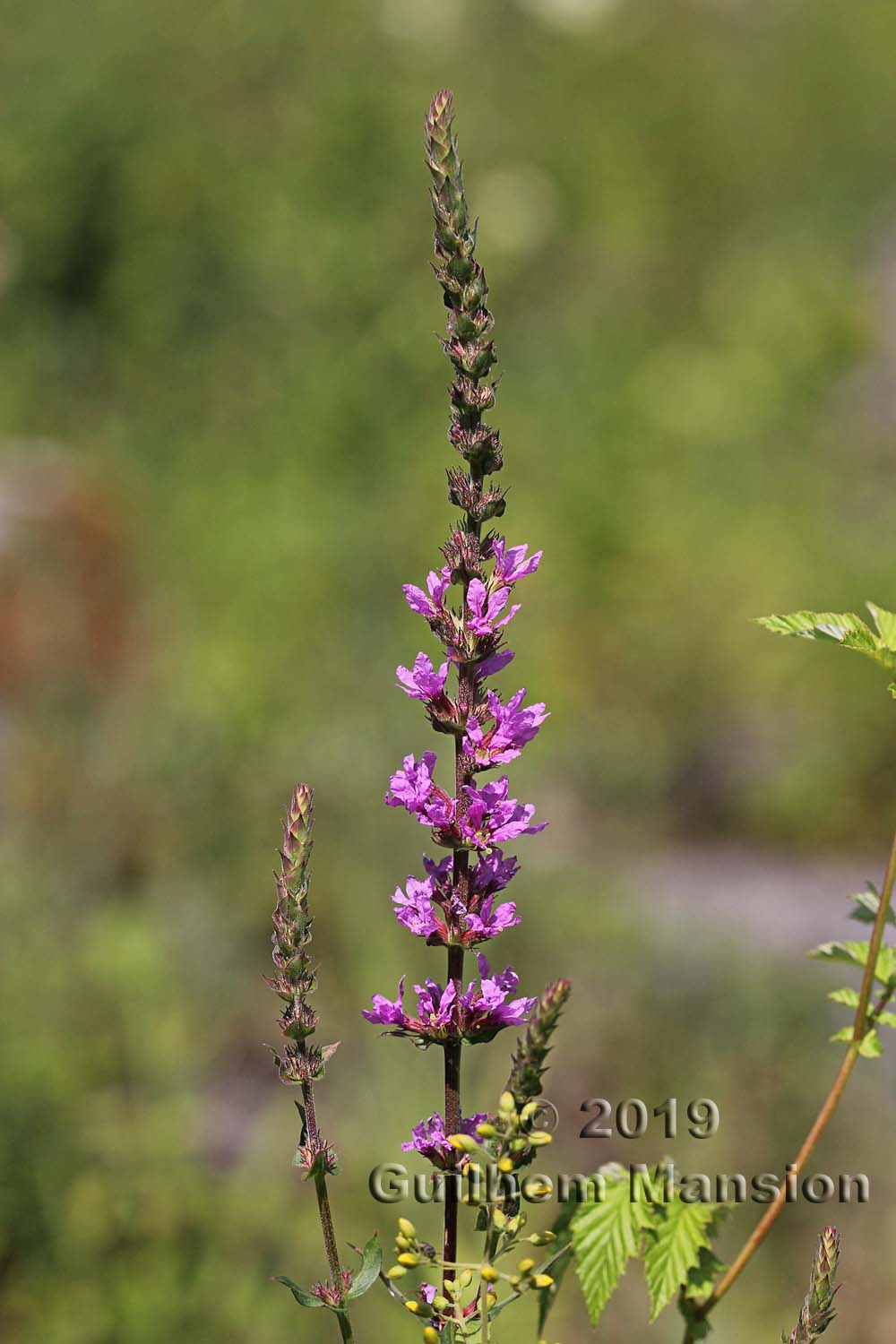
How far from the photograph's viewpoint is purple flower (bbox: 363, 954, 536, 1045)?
3.78ft

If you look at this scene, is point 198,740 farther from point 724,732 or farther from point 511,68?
point 511,68

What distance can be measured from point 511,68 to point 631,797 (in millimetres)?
8829

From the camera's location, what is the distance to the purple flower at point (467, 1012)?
115 centimetres

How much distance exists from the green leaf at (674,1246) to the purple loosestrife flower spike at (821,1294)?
255mm

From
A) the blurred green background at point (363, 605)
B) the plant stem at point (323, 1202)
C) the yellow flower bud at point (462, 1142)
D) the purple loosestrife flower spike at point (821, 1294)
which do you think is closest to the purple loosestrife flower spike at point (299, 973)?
the plant stem at point (323, 1202)

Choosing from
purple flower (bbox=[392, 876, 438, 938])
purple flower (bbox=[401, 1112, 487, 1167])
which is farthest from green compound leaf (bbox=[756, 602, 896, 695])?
purple flower (bbox=[401, 1112, 487, 1167])

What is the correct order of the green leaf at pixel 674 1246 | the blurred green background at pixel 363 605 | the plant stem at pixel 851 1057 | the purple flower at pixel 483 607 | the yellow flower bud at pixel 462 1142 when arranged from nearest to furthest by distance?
the yellow flower bud at pixel 462 1142 < the purple flower at pixel 483 607 < the plant stem at pixel 851 1057 < the green leaf at pixel 674 1246 < the blurred green background at pixel 363 605

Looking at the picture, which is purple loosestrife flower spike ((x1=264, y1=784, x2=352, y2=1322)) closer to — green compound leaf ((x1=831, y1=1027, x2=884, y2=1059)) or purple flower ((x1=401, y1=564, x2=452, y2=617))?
purple flower ((x1=401, y1=564, x2=452, y2=617))

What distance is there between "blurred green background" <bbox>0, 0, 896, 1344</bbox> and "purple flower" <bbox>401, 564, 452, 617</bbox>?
7.72 ft

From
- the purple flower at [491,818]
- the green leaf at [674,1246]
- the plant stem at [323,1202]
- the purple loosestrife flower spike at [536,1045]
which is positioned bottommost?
the green leaf at [674,1246]

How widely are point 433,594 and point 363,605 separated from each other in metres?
4.38

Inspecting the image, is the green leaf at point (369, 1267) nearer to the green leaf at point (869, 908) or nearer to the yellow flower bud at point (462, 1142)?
the yellow flower bud at point (462, 1142)

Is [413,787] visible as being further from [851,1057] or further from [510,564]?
[851,1057]

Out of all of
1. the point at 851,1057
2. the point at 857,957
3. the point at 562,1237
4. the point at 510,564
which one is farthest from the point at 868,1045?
the point at 510,564
